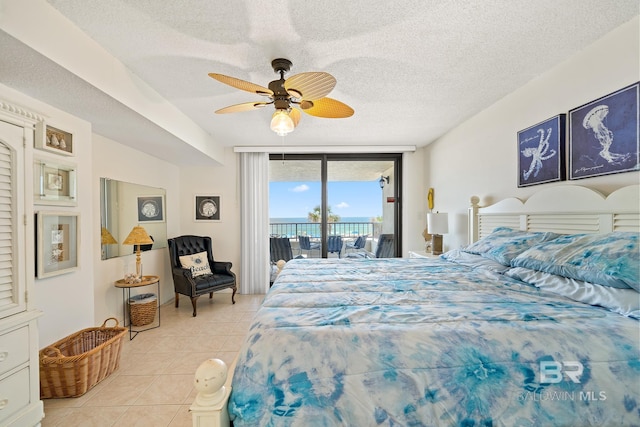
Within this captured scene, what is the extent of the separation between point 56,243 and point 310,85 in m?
2.29

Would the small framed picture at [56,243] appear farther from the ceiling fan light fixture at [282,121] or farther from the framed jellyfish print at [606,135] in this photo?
the framed jellyfish print at [606,135]

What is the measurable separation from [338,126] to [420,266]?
200 centimetres

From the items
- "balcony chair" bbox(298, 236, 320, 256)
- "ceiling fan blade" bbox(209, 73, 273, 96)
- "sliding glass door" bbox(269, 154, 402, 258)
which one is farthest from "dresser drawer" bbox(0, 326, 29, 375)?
"balcony chair" bbox(298, 236, 320, 256)

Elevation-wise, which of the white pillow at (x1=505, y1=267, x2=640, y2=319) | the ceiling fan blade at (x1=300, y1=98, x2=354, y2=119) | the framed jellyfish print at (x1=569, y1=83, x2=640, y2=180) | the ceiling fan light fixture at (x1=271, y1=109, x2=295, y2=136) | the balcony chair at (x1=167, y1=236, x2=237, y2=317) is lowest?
the balcony chair at (x1=167, y1=236, x2=237, y2=317)

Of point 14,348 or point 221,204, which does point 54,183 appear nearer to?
point 14,348

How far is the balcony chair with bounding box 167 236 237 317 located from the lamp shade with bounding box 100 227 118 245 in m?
0.78

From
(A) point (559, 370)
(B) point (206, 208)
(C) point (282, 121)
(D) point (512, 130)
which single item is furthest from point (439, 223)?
(B) point (206, 208)

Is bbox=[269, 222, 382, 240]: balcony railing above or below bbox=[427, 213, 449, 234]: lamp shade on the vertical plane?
below

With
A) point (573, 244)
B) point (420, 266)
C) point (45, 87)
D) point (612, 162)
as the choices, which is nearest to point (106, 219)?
point (45, 87)

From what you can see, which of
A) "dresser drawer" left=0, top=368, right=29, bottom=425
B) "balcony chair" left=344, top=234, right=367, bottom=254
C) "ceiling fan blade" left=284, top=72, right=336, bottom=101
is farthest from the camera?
"balcony chair" left=344, top=234, right=367, bottom=254

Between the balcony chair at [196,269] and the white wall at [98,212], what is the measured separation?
1.06ft

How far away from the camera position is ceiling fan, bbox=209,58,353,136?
5.65 feet

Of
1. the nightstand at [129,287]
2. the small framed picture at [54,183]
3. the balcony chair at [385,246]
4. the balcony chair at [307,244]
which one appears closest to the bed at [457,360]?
the small framed picture at [54,183]

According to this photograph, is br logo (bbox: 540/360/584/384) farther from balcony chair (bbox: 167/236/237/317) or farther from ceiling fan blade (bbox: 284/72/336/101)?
balcony chair (bbox: 167/236/237/317)
